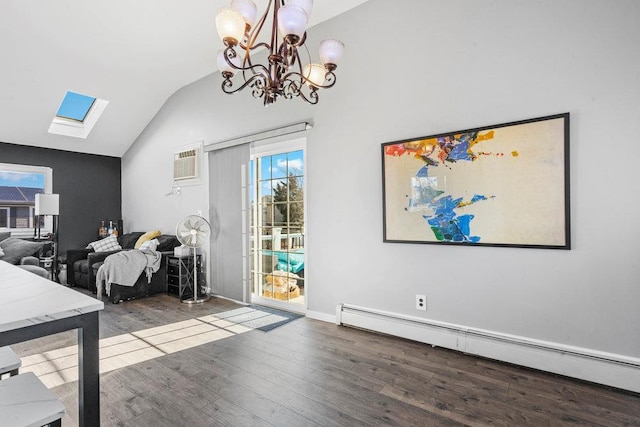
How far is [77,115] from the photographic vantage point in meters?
5.49

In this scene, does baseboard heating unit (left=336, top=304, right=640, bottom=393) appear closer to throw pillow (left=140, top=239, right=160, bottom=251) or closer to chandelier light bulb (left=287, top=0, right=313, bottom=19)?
chandelier light bulb (left=287, top=0, right=313, bottom=19)

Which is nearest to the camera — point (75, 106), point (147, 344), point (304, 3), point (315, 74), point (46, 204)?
point (304, 3)

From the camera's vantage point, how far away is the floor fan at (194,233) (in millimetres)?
4086

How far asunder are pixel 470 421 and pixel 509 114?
2035 mm

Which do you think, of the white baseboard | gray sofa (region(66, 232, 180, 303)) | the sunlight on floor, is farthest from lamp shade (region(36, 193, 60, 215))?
the white baseboard

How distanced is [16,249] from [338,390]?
4.87 m

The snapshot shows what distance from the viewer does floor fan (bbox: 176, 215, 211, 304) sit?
161 inches

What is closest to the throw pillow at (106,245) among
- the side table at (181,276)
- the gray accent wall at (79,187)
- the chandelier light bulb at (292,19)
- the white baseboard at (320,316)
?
the gray accent wall at (79,187)

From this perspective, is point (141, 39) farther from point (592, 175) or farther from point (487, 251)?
point (592, 175)

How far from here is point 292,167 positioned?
12.5 feet

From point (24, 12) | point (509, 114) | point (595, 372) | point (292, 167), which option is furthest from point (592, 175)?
point (24, 12)

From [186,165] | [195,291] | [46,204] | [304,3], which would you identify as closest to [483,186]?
[304,3]

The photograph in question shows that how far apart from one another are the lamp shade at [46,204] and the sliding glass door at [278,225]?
10.0 ft

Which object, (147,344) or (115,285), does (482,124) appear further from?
(115,285)
